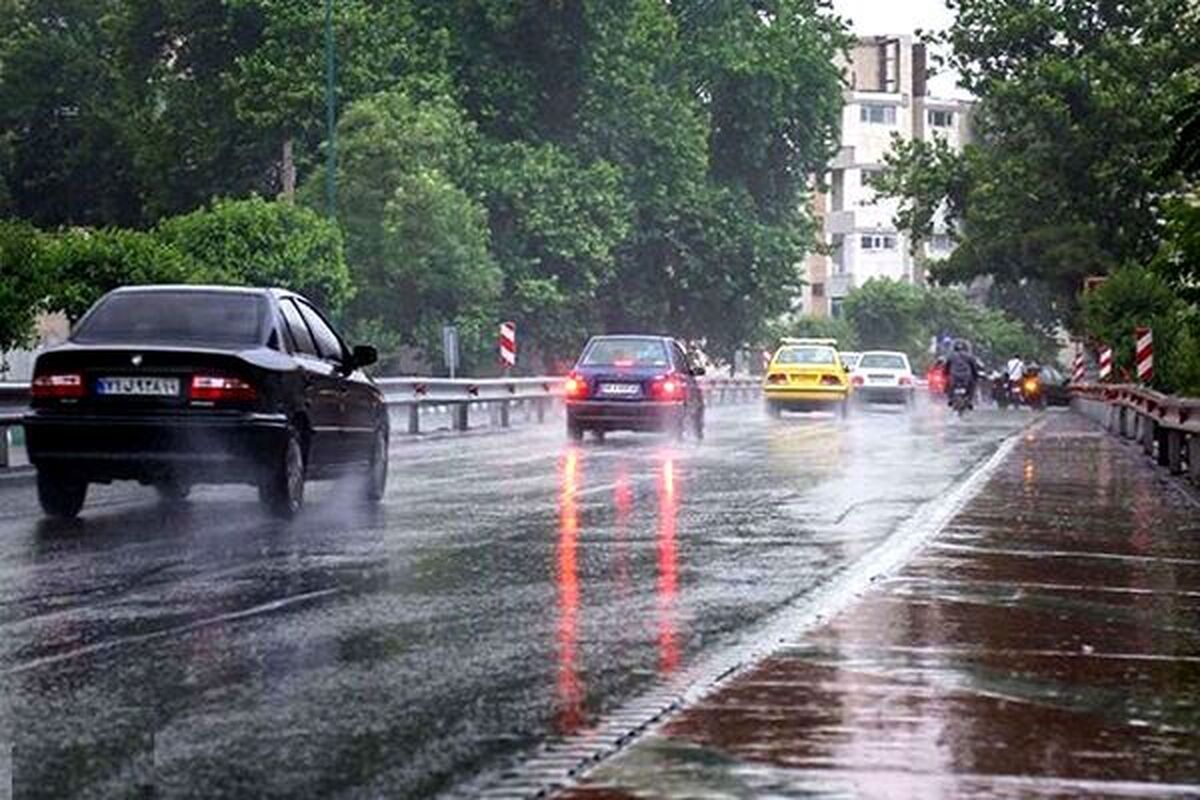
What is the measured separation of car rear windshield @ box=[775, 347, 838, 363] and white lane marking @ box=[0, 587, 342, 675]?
42.2 m

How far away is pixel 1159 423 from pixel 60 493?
1486 cm

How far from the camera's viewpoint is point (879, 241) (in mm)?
163375

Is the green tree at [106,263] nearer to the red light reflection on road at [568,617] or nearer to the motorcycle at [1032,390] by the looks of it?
the red light reflection on road at [568,617]

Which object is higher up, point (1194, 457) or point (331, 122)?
point (331, 122)

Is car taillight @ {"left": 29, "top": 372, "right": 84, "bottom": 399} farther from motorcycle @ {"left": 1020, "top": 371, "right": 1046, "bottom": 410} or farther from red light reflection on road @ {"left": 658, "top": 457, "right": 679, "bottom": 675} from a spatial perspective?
motorcycle @ {"left": 1020, "top": 371, "right": 1046, "bottom": 410}

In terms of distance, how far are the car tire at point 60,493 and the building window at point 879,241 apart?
145786 millimetres

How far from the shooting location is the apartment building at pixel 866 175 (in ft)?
534

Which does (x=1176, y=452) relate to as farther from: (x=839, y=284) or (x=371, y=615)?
(x=839, y=284)

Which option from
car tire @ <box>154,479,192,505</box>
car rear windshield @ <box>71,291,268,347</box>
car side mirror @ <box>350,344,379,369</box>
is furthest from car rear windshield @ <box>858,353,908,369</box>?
car rear windshield @ <box>71,291,268,347</box>

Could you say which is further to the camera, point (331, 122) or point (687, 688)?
point (331, 122)

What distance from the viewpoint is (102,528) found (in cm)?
1764

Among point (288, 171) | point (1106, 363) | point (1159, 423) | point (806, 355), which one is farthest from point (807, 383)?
point (1159, 423)

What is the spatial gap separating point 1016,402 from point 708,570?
193ft

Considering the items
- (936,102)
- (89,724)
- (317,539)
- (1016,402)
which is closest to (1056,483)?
(317,539)
